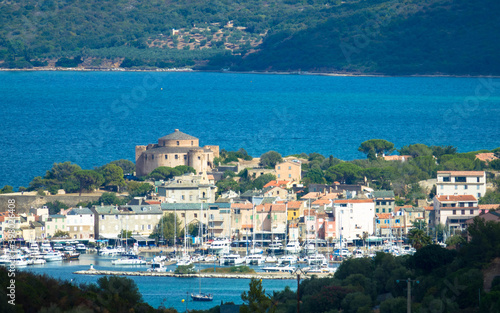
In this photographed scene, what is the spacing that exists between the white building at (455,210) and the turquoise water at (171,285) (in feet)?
40.0

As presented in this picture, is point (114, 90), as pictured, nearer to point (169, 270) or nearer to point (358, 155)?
point (358, 155)

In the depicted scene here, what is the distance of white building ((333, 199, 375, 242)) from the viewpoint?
180 feet

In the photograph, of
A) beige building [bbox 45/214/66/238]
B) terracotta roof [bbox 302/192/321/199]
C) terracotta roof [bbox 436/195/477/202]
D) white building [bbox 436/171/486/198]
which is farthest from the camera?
terracotta roof [bbox 302/192/321/199]

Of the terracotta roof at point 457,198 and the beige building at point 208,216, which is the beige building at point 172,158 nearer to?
the beige building at point 208,216

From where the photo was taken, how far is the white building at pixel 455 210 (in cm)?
5403

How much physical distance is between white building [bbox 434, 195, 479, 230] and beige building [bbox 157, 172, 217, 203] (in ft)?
41.1

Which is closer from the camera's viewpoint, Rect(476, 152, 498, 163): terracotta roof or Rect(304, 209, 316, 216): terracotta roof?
Rect(304, 209, 316, 216): terracotta roof

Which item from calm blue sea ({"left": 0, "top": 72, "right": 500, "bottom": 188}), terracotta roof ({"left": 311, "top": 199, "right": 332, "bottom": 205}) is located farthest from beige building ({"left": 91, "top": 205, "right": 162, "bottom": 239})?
calm blue sea ({"left": 0, "top": 72, "right": 500, "bottom": 188})

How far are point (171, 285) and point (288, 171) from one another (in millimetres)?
23268

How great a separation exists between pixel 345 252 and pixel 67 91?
480 ft

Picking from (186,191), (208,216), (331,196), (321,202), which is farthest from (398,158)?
(208,216)

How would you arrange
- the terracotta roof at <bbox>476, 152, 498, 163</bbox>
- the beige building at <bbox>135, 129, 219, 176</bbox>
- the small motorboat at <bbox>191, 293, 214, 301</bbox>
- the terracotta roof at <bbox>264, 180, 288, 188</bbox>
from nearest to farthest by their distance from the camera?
1. the small motorboat at <bbox>191, 293, 214, 301</bbox>
2. the terracotta roof at <bbox>264, 180, 288, 188</bbox>
3. the beige building at <bbox>135, 129, 219, 176</bbox>
4. the terracotta roof at <bbox>476, 152, 498, 163</bbox>

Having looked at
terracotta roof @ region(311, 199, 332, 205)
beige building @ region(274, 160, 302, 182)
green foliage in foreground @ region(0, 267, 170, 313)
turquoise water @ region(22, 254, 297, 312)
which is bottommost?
turquoise water @ region(22, 254, 297, 312)

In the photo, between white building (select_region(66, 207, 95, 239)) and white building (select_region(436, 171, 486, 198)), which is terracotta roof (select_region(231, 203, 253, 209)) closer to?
white building (select_region(66, 207, 95, 239))
